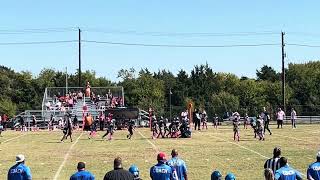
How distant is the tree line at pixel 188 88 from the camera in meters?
94.1

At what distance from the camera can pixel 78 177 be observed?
11.7 metres

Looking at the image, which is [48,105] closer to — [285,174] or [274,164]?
[274,164]

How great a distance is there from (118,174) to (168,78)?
105720 millimetres

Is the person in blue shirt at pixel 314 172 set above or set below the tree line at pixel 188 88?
below

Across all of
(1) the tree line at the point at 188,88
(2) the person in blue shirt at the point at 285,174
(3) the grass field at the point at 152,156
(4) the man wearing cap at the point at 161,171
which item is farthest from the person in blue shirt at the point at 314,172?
(1) the tree line at the point at 188,88

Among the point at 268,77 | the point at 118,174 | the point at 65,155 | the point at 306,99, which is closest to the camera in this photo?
the point at 118,174

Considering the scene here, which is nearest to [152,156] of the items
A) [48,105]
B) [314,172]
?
[314,172]

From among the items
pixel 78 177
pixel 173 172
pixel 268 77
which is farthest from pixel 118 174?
pixel 268 77

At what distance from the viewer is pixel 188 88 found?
4183 inches

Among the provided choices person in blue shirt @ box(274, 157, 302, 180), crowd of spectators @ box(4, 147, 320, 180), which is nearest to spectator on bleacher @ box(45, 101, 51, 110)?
crowd of spectators @ box(4, 147, 320, 180)

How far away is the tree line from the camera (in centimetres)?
9409

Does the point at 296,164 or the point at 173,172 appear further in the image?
the point at 296,164

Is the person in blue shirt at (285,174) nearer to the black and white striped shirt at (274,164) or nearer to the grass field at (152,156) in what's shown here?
the black and white striped shirt at (274,164)

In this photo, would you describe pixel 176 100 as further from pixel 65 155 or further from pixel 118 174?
pixel 118 174
